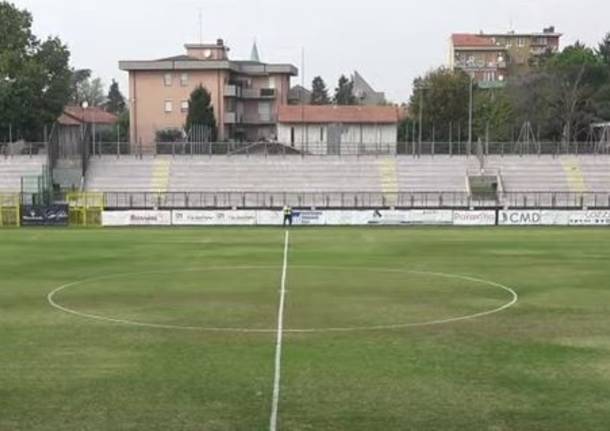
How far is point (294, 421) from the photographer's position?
42.9 feet

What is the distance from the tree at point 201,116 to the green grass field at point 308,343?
5872cm

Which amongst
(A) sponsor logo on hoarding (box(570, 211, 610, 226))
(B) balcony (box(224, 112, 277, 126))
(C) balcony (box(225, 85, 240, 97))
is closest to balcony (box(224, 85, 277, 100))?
(B) balcony (box(224, 112, 277, 126))

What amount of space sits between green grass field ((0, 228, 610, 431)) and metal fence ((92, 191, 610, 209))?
93.9 feet

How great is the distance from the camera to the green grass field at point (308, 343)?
13695mm

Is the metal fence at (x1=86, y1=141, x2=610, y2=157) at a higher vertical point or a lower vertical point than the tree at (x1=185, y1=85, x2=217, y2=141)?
lower

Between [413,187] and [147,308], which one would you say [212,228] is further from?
[147,308]

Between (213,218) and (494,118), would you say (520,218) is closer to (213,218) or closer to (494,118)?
(213,218)

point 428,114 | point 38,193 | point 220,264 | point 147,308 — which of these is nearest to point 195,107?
point 428,114

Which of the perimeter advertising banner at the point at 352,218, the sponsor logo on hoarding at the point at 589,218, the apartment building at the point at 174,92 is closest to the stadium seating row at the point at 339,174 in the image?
the perimeter advertising banner at the point at 352,218

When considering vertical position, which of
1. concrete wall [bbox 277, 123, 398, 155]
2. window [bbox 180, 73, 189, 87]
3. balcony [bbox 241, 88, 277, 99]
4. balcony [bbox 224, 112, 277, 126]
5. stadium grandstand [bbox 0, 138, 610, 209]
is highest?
window [bbox 180, 73, 189, 87]

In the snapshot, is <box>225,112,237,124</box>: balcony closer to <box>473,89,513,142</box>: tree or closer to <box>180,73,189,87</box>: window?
<box>180,73,189,87</box>: window

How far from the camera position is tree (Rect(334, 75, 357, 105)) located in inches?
6452

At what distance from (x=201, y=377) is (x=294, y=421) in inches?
130

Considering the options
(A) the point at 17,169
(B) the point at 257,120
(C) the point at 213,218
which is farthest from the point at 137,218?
(B) the point at 257,120
